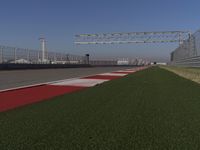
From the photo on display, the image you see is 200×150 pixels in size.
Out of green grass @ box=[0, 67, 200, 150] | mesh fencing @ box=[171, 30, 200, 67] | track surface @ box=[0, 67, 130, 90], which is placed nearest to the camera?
green grass @ box=[0, 67, 200, 150]

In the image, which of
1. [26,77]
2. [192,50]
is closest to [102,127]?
[26,77]

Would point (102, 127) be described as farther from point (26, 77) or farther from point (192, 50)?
point (192, 50)

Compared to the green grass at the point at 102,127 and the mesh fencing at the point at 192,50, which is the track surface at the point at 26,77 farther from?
the mesh fencing at the point at 192,50

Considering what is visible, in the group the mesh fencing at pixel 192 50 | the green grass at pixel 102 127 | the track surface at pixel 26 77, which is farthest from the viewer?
the mesh fencing at pixel 192 50

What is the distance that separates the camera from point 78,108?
5008mm

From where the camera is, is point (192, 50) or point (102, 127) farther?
point (192, 50)

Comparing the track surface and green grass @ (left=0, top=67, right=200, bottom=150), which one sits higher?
the track surface

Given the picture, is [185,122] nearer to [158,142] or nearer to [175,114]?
A: [175,114]

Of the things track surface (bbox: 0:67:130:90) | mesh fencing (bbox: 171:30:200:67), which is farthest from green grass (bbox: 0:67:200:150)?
mesh fencing (bbox: 171:30:200:67)

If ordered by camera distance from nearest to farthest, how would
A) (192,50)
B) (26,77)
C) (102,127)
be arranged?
(102,127) < (26,77) < (192,50)

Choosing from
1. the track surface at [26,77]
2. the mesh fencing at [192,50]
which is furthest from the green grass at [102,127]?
the mesh fencing at [192,50]

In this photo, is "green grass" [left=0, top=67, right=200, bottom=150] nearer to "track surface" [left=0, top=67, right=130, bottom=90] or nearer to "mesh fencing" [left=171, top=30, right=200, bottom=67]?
"track surface" [left=0, top=67, right=130, bottom=90]

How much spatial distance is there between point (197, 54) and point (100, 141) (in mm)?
23579

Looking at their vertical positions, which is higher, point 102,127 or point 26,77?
point 26,77
